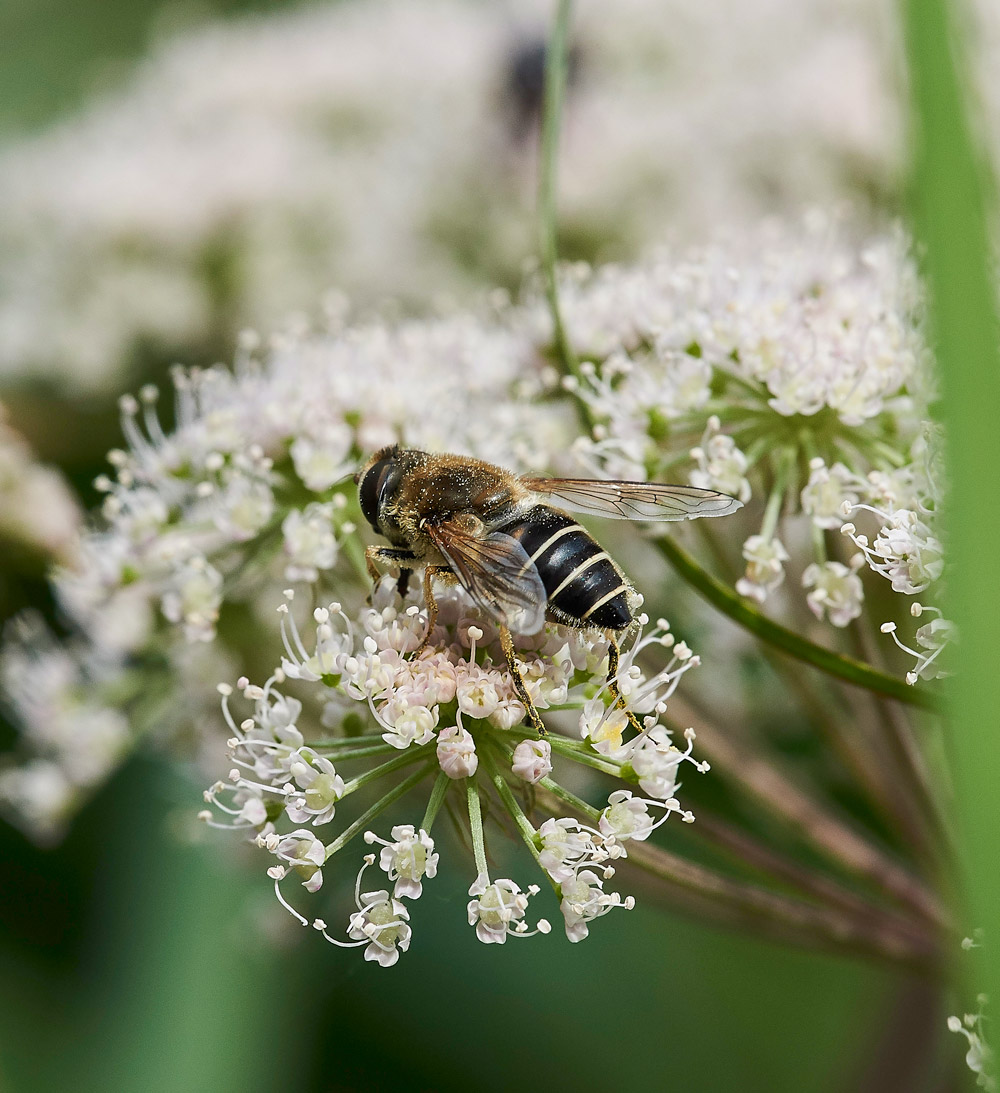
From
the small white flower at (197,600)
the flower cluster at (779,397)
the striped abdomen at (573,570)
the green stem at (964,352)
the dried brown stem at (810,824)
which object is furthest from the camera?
the dried brown stem at (810,824)

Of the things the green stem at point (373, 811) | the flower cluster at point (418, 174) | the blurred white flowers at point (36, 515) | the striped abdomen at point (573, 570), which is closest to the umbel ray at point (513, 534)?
the striped abdomen at point (573, 570)

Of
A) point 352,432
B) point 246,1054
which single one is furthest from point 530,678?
point 246,1054

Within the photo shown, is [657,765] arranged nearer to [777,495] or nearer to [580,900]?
[580,900]

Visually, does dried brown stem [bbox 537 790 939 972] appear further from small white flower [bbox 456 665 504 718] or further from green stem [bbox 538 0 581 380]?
green stem [bbox 538 0 581 380]

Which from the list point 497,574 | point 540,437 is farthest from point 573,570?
point 540,437

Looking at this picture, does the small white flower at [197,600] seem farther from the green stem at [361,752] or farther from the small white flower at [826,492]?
the small white flower at [826,492]

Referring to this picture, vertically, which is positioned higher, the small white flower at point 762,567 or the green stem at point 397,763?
the small white flower at point 762,567
